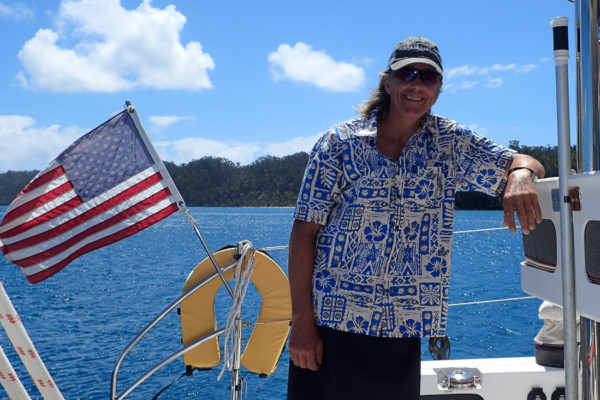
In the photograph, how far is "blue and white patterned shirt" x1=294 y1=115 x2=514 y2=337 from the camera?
147 cm

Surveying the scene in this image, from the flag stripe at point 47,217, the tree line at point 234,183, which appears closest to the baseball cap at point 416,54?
the flag stripe at point 47,217

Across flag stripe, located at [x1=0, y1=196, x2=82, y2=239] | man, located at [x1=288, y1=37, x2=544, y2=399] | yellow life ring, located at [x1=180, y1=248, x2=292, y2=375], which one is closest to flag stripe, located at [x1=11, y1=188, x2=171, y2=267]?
flag stripe, located at [x1=0, y1=196, x2=82, y2=239]

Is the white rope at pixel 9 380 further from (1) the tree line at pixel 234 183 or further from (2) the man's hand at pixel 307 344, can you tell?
(1) the tree line at pixel 234 183

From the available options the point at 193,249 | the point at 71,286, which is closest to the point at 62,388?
the point at 71,286

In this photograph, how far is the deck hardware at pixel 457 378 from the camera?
223cm

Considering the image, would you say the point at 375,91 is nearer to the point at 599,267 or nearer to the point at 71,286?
the point at 599,267

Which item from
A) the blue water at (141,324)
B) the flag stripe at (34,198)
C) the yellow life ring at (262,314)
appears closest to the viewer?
the flag stripe at (34,198)

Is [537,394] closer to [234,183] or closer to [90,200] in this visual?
[90,200]

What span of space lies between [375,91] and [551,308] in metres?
1.20

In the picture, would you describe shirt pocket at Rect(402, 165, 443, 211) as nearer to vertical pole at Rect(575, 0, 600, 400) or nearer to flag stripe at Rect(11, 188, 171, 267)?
vertical pole at Rect(575, 0, 600, 400)

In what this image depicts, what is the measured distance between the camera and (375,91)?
1.62 m

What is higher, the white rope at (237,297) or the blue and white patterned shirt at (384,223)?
the blue and white patterned shirt at (384,223)

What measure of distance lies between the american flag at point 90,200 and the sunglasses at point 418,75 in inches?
48.6

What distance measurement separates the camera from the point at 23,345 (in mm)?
1271
